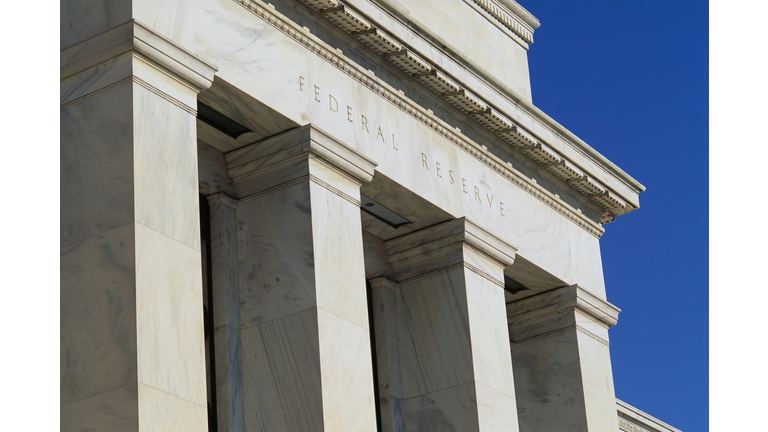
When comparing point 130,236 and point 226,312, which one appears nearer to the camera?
point 130,236

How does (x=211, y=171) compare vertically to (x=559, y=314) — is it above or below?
above

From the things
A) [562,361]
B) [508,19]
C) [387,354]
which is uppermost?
[508,19]

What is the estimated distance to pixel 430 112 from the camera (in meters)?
36.4

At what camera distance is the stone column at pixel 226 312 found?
29.7 m

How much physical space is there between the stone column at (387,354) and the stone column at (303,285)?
6.04 metres

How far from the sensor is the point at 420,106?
118 feet

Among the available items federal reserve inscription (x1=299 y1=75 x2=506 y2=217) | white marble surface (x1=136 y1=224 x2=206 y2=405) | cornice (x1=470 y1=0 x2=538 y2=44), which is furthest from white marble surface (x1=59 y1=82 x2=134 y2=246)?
cornice (x1=470 y1=0 x2=538 y2=44)

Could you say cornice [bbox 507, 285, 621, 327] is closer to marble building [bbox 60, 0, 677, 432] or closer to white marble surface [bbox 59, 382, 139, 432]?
marble building [bbox 60, 0, 677, 432]

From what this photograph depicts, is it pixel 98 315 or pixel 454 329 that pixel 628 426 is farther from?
pixel 98 315

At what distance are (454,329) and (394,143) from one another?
19.9 ft

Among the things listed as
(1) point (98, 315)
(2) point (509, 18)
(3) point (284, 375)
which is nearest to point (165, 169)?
(1) point (98, 315)

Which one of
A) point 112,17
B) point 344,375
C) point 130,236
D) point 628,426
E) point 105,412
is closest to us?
point 105,412

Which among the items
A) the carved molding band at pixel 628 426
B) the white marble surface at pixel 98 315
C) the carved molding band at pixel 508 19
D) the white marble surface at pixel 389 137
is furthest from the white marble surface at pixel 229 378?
the carved molding band at pixel 628 426

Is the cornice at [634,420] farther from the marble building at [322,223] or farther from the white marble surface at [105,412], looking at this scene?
the white marble surface at [105,412]
